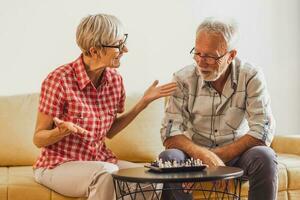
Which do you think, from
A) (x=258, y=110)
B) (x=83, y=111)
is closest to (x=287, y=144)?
(x=258, y=110)

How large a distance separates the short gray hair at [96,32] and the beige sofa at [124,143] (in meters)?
0.65

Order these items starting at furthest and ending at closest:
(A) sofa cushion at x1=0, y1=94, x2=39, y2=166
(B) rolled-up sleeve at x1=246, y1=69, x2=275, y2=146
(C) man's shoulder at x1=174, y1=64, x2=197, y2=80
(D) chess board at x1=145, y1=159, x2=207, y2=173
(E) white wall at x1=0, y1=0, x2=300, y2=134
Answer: (E) white wall at x1=0, y1=0, x2=300, y2=134 → (A) sofa cushion at x1=0, y1=94, x2=39, y2=166 → (C) man's shoulder at x1=174, y1=64, x2=197, y2=80 → (B) rolled-up sleeve at x1=246, y1=69, x2=275, y2=146 → (D) chess board at x1=145, y1=159, x2=207, y2=173

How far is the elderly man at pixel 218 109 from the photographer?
98.4 inches

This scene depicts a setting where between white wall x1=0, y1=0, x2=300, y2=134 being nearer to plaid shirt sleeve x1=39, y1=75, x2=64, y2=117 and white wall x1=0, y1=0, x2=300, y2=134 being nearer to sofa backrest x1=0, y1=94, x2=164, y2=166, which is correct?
sofa backrest x1=0, y1=94, x2=164, y2=166

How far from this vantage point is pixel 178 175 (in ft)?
6.46

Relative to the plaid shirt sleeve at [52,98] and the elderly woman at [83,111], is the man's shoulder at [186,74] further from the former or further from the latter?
the plaid shirt sleeve at [52,98]

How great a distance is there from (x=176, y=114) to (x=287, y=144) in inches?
32.1

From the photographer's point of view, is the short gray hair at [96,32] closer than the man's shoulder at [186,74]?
Yes

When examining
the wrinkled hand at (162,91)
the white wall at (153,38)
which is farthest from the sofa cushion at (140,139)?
the wrinkled hand at (162,91)

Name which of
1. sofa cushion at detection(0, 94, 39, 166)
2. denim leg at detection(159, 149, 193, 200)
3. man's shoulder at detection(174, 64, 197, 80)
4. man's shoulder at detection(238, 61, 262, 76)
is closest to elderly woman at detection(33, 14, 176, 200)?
man's shoulder at detection(174, 64, 197, 80)

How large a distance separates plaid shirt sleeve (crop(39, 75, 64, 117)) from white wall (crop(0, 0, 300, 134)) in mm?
878

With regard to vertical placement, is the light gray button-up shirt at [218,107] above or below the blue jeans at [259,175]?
above

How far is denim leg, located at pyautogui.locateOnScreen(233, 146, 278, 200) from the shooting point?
2.32m

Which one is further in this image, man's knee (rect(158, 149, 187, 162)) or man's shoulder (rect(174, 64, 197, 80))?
man's shoulder (rect(174, 64, 197, 80))
